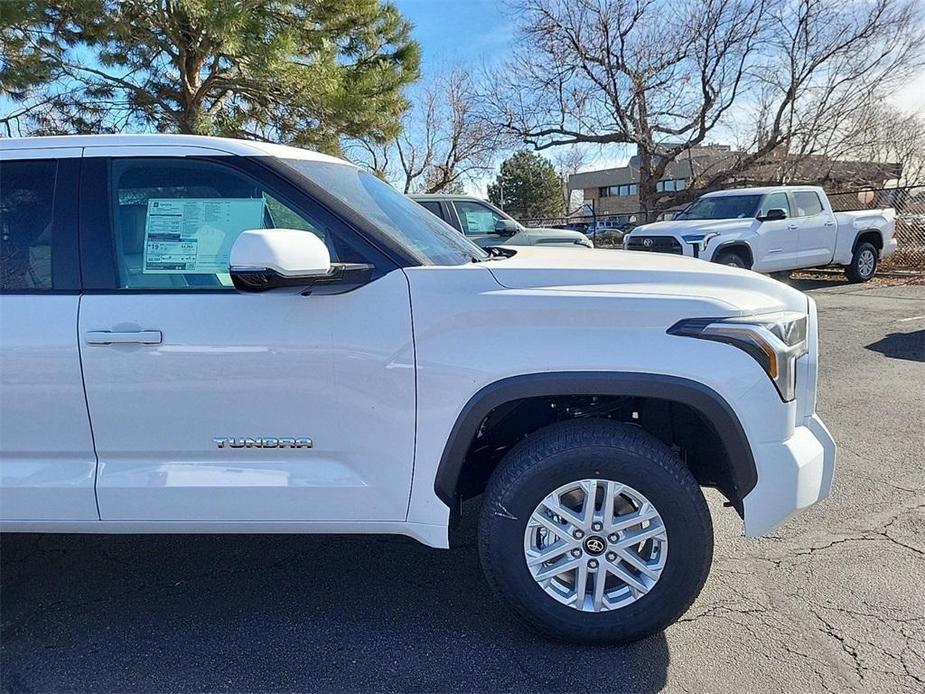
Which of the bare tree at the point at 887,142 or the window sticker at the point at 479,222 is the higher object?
the bare tree at the point at 887,142

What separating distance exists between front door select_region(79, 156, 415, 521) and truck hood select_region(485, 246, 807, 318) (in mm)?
495

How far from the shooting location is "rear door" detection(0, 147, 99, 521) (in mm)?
2350

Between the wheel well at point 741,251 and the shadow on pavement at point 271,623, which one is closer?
the shadow on pavement at point 271,623

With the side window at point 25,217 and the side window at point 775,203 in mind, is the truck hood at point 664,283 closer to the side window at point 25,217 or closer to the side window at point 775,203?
the side window at point 25,217

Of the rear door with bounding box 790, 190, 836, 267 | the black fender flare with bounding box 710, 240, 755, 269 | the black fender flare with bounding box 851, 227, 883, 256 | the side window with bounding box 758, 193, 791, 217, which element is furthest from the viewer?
the black fender flare with bounding box 851, 227, 883, 256

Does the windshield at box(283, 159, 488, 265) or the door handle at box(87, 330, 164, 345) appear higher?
the windshield at box(283, 159, 488, 265)

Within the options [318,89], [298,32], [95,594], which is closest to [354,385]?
[95,594]

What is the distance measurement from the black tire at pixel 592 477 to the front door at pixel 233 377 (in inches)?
15.5

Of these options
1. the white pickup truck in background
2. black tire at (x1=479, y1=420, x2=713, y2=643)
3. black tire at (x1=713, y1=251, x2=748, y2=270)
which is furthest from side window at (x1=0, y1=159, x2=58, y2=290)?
black tire at (x1=713, y1=251, x2=748, y2=270)

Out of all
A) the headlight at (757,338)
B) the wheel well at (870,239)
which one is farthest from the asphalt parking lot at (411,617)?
the wheel well at (870,239)

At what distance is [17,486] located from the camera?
243 centimetres

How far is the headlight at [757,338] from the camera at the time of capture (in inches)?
89.0

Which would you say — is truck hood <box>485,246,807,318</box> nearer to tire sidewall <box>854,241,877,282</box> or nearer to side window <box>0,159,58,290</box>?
side window <box>0,159,58,290</box>

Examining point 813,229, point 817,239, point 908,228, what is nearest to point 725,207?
point 813,229
